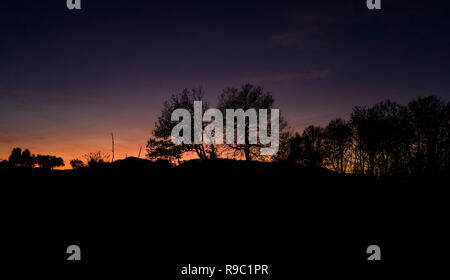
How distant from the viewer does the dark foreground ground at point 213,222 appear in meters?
5.35

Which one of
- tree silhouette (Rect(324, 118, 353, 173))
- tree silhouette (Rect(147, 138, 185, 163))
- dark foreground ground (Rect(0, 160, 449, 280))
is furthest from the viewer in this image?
tree silhouette (Rect(324, 118, 353, 173))

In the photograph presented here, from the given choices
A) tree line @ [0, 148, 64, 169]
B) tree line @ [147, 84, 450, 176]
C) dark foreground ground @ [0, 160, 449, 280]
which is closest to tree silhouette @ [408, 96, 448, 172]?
tree line @ [147, 84, 450, 176]

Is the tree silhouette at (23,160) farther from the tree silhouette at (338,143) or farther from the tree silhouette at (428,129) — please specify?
the tree silhouette at (428,129)

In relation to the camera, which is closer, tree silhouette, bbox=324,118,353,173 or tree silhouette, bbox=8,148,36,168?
tree silhouette, bbox=8,148,36,168

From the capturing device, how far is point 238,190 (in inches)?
310

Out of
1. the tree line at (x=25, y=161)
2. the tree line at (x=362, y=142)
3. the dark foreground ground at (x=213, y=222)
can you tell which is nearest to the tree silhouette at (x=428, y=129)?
the tree line at (x=362, y=142)

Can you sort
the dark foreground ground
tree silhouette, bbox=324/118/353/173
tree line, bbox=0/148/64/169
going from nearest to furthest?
the dark foreground ground → tree line, bbox=0/148/64/169 → tree silhouette, bbox=324/118/353/173

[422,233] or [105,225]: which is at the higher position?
[105,225]

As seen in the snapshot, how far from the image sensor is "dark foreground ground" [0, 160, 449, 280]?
17.5ft

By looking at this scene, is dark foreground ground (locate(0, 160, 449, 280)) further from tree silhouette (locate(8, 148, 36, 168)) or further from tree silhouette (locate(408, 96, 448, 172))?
tree silhouette (locate(408, 96, 448, 172))

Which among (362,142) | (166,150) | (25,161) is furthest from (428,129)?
(25,161)
